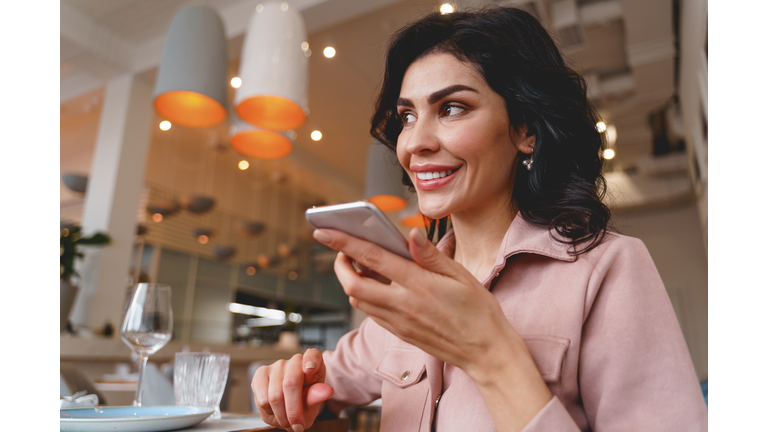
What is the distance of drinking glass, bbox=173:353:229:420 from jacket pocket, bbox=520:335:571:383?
71 centimetres

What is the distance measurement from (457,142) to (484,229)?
0.69ft

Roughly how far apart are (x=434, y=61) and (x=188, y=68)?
185 centimetres

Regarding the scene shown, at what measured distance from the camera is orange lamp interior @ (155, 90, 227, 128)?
2.71 metres

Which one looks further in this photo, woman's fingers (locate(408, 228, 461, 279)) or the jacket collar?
the jacket collar

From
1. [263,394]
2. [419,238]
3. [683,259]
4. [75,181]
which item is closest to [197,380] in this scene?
[263,394]

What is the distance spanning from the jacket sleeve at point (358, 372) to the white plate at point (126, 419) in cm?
32

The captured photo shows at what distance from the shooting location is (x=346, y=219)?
0.56 m

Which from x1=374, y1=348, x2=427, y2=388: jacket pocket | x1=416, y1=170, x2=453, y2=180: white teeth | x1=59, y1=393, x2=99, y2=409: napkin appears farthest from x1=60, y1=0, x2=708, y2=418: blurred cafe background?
x1=59, y1=393, x2=99, y2=409: napkin

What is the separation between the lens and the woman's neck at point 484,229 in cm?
105

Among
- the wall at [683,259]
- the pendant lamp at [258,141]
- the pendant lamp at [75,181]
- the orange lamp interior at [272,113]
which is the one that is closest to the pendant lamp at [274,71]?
the orange lamp interior at [272,113]

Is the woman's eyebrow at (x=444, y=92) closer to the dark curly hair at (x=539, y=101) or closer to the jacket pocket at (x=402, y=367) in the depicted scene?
the dark curly hair at (x=539, y=101)

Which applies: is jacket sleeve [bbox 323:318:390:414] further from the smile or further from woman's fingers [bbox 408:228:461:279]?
woman's fingers [bbox 408:228:461:279]
